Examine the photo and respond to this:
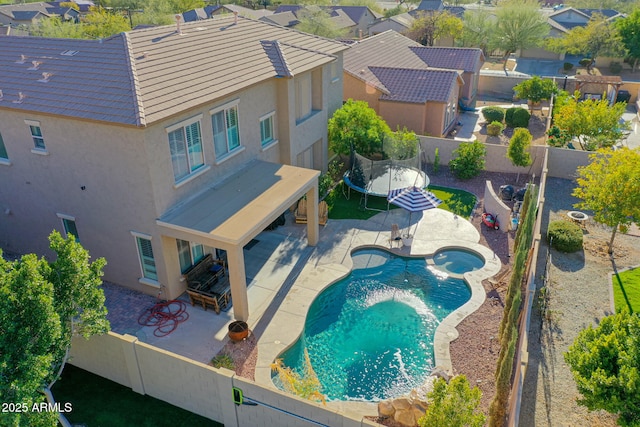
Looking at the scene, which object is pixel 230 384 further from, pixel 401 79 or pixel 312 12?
pixel 312 12

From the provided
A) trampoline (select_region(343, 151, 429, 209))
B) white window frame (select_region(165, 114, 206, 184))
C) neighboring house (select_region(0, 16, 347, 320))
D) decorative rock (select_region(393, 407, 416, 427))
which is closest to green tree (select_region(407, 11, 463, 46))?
trampoline (select_region(343, 151, 429, 209))

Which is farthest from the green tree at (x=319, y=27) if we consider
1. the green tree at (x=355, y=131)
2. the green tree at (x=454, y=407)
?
the green tree at (x=454, y=407)

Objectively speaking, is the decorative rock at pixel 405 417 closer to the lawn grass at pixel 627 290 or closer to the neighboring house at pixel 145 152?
the neighboring house at pixel 145 152

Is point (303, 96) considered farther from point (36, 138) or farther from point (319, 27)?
point (319, 27)

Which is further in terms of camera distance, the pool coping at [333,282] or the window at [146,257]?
the window at [146,257]

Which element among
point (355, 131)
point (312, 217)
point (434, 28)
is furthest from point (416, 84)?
point (434, 28)

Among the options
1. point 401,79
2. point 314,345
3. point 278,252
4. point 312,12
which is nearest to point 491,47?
point 312,12
